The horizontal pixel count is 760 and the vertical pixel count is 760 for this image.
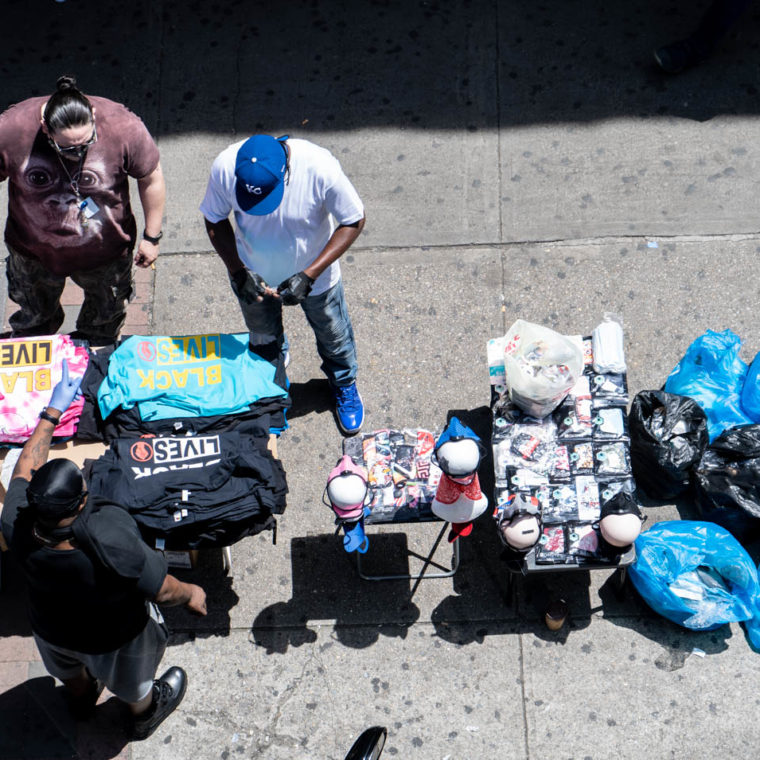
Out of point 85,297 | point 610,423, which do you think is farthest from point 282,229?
point 610,423

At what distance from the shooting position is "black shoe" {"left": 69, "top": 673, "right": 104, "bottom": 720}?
4305mm

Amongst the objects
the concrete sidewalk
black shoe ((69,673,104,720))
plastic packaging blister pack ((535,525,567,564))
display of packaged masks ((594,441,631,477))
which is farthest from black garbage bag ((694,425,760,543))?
black shoe ((69,673,104,720))

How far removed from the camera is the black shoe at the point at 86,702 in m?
4.30

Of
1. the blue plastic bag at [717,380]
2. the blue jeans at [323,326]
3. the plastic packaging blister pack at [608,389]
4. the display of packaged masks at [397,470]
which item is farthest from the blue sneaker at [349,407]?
the blue plastic bag at [717,380]

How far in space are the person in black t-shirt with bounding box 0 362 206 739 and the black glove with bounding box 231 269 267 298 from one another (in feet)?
3.39

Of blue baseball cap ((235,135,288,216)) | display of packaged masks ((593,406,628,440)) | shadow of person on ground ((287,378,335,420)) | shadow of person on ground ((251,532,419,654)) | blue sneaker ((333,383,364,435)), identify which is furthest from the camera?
shadow of person on ground ((287,378,335,420))

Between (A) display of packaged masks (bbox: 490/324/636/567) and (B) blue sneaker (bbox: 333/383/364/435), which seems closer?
(A) display of packaged masks (bbox: 490/324/636/567)

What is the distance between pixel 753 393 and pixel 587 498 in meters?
1.22

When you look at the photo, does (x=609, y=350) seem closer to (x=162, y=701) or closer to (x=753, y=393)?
(x=753, y=393)

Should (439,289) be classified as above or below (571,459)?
above

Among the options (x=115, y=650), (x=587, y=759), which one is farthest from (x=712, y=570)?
(x=115, y=650)

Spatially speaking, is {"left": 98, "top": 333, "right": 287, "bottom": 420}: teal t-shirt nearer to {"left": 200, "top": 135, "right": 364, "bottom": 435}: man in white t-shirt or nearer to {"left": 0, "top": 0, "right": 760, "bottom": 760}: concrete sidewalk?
{"left": 200, "top": 135, "right": 364, "bottom": 435}: man in white t-shirt

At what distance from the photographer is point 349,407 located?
5.11 m

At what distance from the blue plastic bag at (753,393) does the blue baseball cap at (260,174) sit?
8.97 ft
